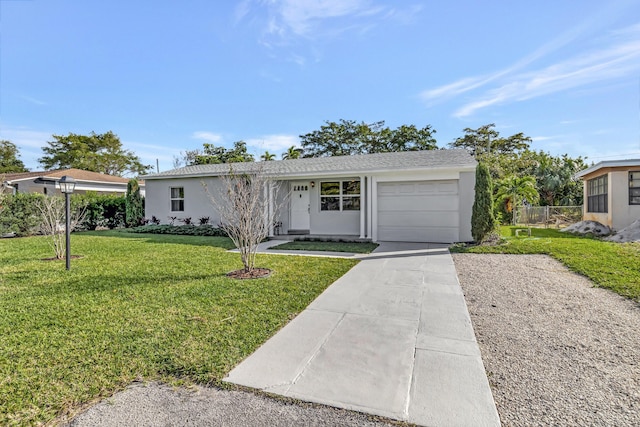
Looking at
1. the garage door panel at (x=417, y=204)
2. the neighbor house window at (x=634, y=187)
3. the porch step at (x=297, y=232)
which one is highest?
the neighbor house window at (x=634, y=187)

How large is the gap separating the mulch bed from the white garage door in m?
6.24

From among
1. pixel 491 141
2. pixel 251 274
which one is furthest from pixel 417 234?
pixel 491 141

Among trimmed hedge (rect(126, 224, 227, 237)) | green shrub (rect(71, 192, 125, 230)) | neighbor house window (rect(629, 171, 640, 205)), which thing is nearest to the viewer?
neighbor house window (rect(629, 171, 640, 205))

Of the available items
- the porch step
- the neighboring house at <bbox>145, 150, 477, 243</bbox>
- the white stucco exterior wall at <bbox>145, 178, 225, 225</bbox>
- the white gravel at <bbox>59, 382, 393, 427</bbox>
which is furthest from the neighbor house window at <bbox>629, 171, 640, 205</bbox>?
the white stucco exterior wall at <bbox>145, 178, 225, 225</bbox>

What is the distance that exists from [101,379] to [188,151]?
115ft

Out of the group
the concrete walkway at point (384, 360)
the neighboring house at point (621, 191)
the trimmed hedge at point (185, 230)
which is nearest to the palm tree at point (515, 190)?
the neighboring house at point (621, 191)

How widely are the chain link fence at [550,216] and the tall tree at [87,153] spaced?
128 ft

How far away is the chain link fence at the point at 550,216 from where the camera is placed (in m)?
18.0

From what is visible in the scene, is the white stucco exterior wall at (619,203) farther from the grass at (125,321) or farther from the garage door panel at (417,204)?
the grass at (125,321)

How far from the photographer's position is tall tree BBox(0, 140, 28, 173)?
108 ft

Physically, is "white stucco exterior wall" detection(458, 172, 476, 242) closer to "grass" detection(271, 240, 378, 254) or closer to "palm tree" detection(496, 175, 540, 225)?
"grass" detection(271, 240, 378, 254)

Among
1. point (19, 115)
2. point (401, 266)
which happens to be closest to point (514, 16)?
point (401, 266)

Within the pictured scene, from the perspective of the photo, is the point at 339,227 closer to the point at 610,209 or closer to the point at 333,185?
the point at 333,185

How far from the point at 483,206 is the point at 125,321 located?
31.2 feet
